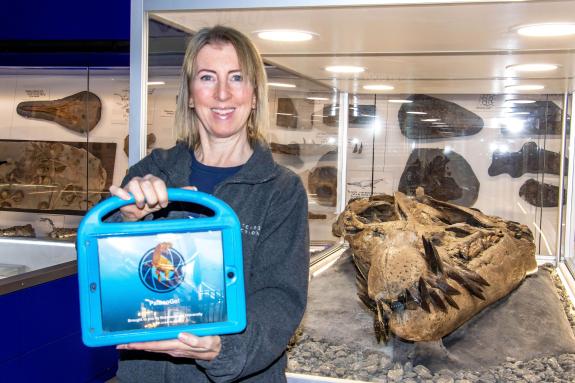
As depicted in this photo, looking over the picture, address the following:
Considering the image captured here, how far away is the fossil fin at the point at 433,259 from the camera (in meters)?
2.51

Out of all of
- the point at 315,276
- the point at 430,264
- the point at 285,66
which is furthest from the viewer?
the point at 315,276

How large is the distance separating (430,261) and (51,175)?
3196 millimetres

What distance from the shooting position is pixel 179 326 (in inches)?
49.7

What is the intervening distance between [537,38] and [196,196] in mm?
1835

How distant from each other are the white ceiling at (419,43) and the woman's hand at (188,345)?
1.31 metres

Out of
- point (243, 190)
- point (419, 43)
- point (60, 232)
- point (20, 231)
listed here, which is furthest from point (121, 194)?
point (20, 231)

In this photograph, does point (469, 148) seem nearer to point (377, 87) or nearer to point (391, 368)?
point (377, 87)

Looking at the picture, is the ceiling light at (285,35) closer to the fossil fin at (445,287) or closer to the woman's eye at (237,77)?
the woman's eye at (237,77)

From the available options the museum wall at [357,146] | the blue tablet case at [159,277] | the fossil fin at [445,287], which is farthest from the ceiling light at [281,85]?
the blue tablet case at [159,277]

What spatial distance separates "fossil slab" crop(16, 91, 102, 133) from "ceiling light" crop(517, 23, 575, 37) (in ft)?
10.3

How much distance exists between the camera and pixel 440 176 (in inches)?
140

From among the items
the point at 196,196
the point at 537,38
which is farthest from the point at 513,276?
the point at 196,196

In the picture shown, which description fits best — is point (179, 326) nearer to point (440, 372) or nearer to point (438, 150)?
point (440, 372)

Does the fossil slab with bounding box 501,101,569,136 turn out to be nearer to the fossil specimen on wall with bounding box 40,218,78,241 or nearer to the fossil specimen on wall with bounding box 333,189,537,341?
the fossil specimen on wall with bounding box 333,189,537,341
